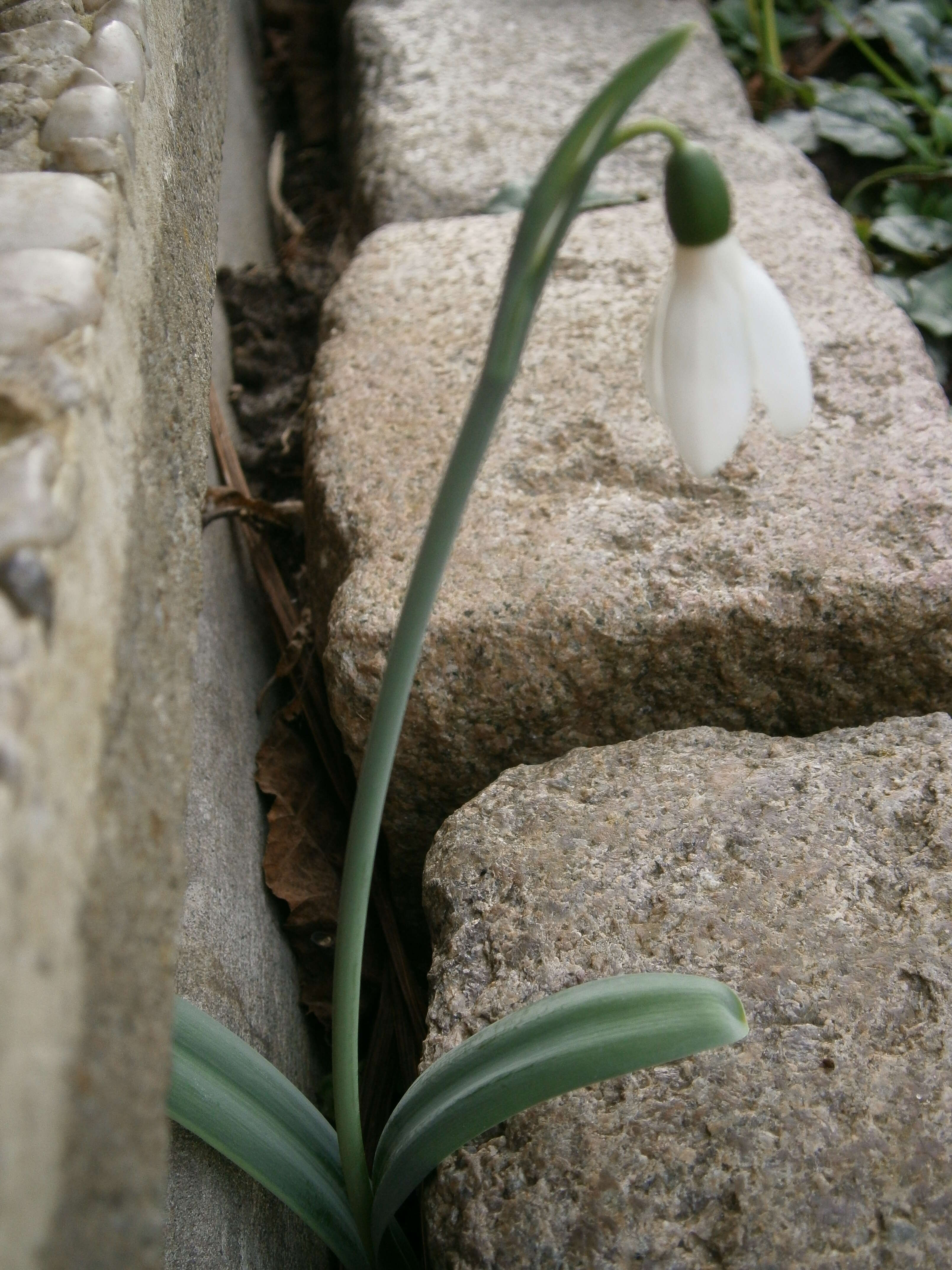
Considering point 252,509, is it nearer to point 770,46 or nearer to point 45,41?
point 45,41

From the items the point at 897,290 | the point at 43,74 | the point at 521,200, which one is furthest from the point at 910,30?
the point at 43,74

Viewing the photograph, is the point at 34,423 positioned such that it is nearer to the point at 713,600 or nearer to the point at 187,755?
the point at 187,755

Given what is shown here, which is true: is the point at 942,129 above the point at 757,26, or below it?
below

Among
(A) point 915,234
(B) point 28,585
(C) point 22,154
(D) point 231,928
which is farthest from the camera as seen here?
(A) point 915,234

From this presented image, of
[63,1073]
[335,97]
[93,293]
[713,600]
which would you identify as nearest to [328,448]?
[713,600]

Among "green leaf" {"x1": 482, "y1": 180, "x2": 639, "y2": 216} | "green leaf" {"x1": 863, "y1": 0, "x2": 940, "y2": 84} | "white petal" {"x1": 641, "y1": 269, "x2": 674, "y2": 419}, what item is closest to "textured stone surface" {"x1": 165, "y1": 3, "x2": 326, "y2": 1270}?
"white petal" {"x1": 641, "y1": 269, "x2": 674, "y2": 419}
